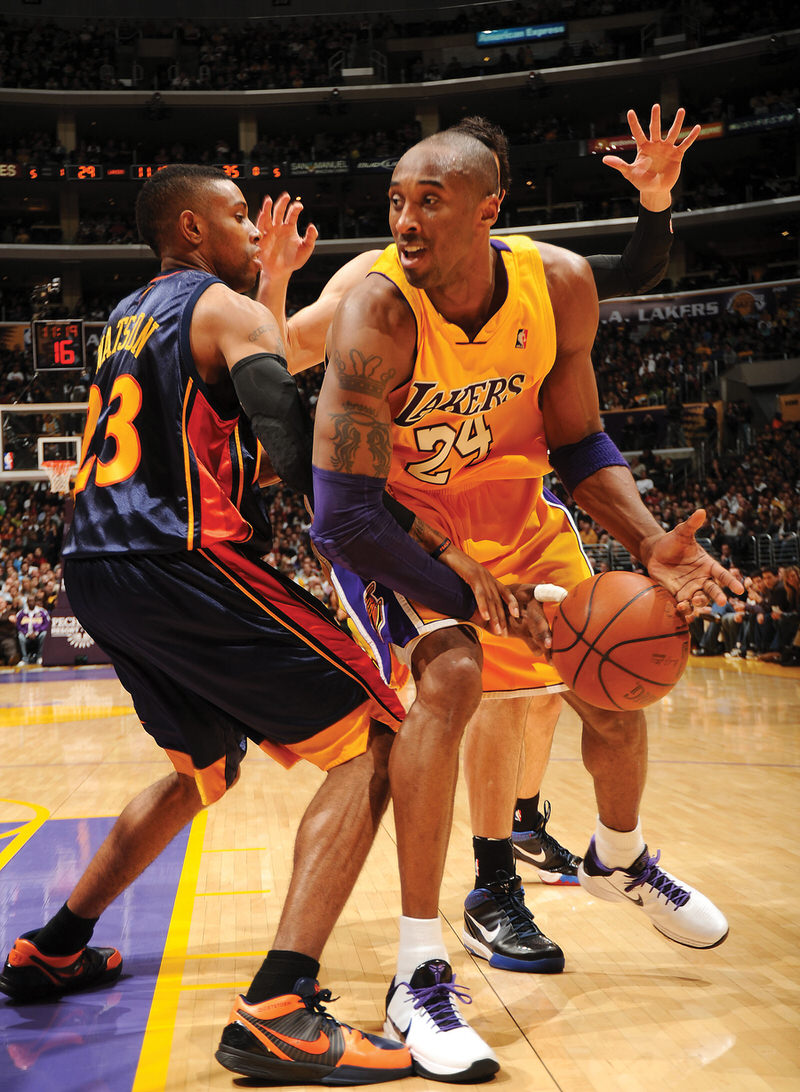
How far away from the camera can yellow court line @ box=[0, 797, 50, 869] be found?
4113 millimetres

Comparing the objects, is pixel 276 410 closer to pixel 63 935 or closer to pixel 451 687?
pixel 451 687

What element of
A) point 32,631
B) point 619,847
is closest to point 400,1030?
point 619,847

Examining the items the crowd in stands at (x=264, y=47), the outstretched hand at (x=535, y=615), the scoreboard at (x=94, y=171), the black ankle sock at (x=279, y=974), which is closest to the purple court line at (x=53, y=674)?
the outstretched hand at (x=535, y=615)

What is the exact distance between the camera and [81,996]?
266 cm

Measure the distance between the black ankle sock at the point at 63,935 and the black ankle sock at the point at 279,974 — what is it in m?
0.71

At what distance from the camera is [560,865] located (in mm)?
3666

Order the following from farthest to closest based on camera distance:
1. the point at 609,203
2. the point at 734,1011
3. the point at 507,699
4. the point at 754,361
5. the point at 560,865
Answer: the point at 609,203 < the point at 754,361 < the point at 560,865 < the point at 507,699 < the point at 734,1011

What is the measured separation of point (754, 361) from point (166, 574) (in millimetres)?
23544

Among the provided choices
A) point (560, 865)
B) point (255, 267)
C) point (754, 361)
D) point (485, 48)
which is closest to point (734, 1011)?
point (560, 865)

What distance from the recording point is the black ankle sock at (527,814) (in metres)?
3.77

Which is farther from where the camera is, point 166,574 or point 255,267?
point 255,267

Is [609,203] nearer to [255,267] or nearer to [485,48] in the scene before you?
[485,48]

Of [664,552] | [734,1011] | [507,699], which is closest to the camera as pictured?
[734,1011]

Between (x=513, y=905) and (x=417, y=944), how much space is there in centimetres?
75
